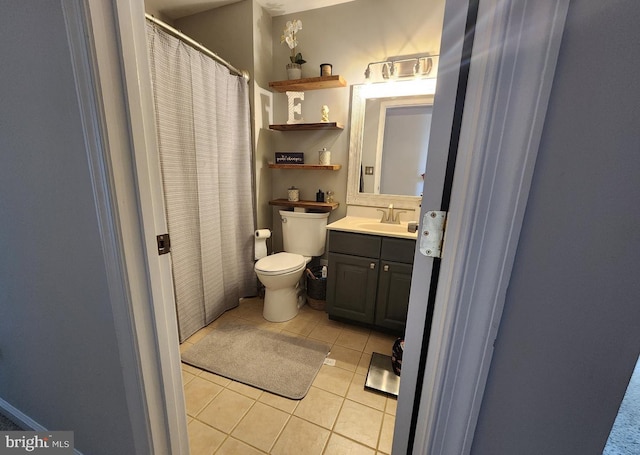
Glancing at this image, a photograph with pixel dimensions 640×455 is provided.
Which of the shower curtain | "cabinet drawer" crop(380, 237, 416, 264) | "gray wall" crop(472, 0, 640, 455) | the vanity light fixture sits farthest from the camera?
the vanity light fixture

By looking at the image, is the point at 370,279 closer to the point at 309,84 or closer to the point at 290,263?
the point at 290,263

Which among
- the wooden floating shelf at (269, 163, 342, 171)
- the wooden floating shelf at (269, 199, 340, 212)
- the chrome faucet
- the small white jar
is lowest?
the chrome faucet

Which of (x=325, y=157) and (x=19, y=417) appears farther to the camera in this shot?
(x=325, y=157)

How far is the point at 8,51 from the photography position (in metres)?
0.68

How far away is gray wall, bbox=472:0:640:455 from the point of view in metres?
0.35

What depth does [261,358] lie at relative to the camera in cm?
166

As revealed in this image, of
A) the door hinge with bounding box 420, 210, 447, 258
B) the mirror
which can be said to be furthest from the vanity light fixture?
the door hinge with bounding box 420, 210, 447, 258

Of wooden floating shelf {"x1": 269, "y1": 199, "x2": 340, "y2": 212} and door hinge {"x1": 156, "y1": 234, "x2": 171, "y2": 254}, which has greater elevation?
door hinge {"x1": 156, "y1": 234, "x2": 171, "y2": 254}

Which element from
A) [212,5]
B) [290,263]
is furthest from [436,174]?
[212,5]

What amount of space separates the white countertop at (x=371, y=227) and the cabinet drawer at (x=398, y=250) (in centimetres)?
4

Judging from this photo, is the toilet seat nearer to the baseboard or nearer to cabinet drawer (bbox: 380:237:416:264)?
cabinet drawer (bbox: 380:237:416:264)

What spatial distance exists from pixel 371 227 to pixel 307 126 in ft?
3.25

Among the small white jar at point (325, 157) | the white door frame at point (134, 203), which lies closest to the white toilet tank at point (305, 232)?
the small white jar at point (325, 157)

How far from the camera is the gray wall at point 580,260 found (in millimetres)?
352
